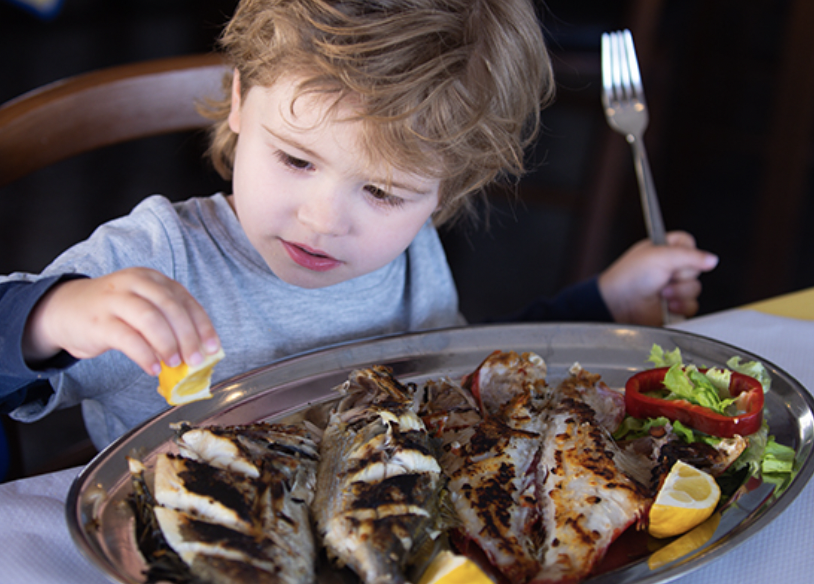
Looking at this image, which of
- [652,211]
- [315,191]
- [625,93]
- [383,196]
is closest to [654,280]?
[652,211]

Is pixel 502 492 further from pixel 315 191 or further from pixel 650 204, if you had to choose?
pixel 650 204

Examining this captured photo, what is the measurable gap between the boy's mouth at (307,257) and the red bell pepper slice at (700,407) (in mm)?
463

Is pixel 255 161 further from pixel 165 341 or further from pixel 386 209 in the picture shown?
pixel 165 341

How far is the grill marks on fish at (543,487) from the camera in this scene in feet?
2.34

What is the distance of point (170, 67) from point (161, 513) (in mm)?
1024

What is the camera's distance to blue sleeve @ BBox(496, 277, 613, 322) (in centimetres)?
153

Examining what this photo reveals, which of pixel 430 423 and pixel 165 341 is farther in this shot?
pixel 430 423

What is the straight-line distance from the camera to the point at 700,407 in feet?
2.95

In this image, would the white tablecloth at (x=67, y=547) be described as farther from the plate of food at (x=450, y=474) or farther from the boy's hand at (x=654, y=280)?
the boy's hand at (x=654, y=280)

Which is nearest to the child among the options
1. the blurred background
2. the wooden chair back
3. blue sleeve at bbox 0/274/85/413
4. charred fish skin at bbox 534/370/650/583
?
blue sleeve at bbox 0/274/85/413

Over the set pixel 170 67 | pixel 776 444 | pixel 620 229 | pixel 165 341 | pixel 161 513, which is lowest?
pixel 620 229

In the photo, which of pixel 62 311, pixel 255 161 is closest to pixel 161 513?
pixel 62 311

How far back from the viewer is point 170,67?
1.40 metres

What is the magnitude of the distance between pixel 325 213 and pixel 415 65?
0.23 meters
